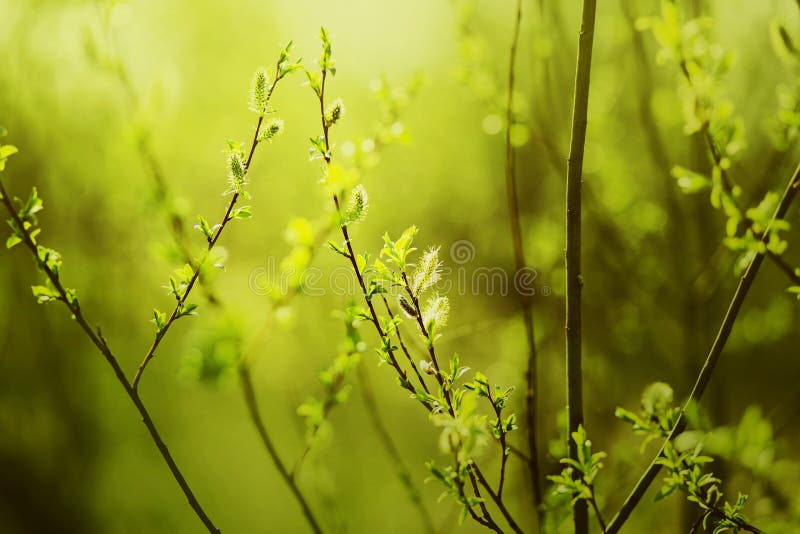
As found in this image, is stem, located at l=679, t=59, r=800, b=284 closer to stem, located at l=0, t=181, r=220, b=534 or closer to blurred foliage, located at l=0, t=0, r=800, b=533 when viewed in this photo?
blurred foliage, located at l=0, t=0, r=800, b=533

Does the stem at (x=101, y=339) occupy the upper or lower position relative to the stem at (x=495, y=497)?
upper

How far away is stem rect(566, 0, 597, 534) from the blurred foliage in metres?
0.34

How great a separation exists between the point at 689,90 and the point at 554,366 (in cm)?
197

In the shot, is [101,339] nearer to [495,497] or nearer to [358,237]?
[495,497]

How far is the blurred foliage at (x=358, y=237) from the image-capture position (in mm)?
1611

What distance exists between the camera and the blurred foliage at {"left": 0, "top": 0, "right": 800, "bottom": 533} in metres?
1.61

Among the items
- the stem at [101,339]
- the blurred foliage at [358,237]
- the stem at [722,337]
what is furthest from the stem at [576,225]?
the stem at [101,339]

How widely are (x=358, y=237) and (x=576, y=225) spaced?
9.19ft

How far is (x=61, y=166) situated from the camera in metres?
2.84

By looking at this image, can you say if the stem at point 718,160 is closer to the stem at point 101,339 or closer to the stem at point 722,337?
the stem at point 722,337

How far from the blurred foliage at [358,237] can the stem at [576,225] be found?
0.34 metres

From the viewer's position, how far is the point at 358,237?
353 centimetres

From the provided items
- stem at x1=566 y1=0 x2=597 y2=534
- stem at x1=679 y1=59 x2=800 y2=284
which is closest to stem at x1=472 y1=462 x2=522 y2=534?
stem at x1=566 y1=0 x2=597 y2=534

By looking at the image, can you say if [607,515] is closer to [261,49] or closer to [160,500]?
[160,500]
